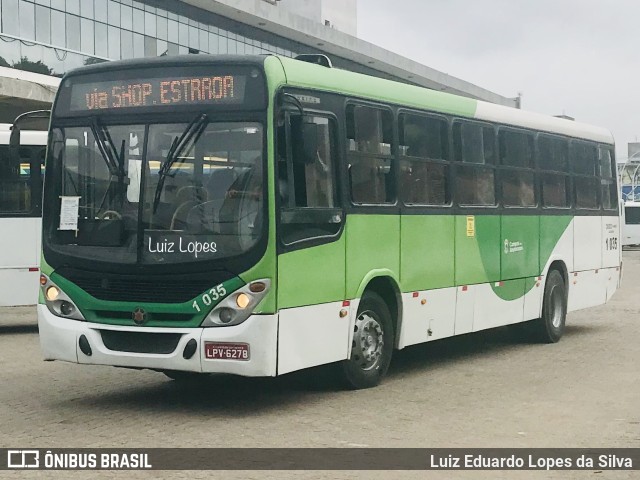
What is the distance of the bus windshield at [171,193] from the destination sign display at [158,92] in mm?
179

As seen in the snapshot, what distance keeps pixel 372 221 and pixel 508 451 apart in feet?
12.2

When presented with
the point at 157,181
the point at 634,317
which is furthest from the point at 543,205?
the point at 157,181

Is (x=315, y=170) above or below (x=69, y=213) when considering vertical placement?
above

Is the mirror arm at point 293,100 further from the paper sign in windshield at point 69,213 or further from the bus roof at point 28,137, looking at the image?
the bus roof at point 28,137

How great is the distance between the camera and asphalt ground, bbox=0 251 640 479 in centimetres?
866

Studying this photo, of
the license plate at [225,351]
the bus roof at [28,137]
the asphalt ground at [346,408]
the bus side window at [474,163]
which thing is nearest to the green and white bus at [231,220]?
the license plate at [225,351]

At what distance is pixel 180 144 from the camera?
1006cm

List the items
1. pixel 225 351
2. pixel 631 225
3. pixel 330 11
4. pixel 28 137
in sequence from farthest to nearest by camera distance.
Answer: pixel 330 11 < pixel 631 225 < pixel 28 137 < pixel 225 351

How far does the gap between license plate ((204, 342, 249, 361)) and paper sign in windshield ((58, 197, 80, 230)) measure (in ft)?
5.68

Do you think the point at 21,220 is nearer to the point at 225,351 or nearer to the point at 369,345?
the point at 369,345

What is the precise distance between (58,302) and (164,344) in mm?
1166

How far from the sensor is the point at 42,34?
51062 millimetres

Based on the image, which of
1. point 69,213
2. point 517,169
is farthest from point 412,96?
point 69,213

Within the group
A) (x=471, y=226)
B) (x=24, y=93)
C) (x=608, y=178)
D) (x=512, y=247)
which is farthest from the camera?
(x=24, y=93)
